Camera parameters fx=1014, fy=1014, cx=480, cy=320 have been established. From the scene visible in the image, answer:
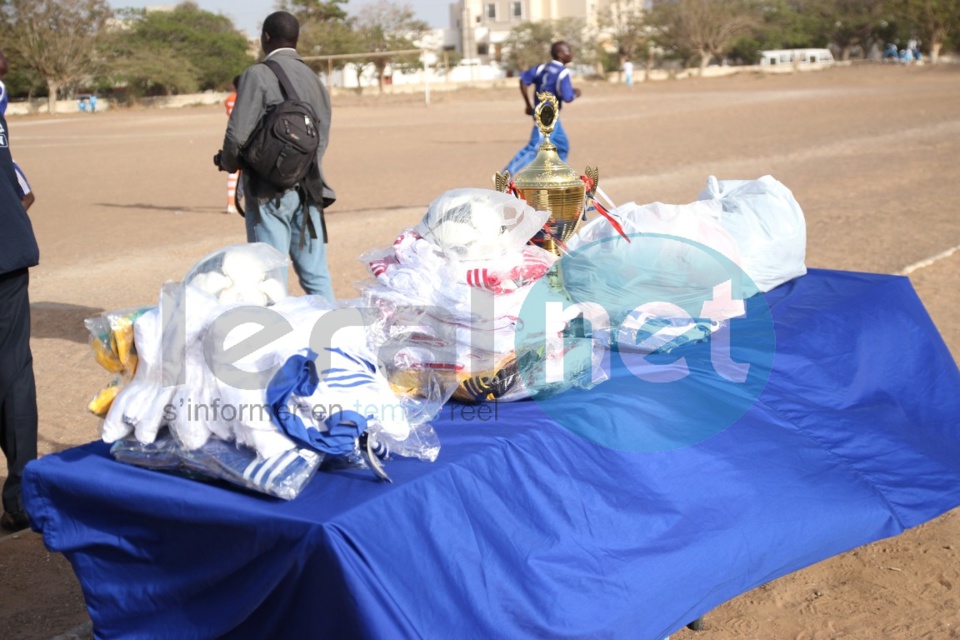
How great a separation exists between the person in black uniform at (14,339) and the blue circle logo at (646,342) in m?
1.79

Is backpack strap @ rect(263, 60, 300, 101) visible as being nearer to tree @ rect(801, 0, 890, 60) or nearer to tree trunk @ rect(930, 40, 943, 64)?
tree trunk @ rect(930, 40, 943, 64)

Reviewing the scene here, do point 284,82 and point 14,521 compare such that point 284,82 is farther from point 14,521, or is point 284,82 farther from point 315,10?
point 315,10

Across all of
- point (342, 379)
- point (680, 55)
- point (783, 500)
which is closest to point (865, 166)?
point (783, 500)

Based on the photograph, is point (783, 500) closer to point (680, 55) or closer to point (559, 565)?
point (559, 565)

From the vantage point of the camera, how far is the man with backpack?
418 centimetres

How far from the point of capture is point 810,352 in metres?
3.16

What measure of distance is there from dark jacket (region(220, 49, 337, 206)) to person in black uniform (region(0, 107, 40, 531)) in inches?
37.5

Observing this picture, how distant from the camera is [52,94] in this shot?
160 ft

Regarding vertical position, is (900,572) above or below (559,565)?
below

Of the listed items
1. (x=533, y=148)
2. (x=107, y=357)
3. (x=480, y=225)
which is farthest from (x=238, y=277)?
(x=533, y=148)

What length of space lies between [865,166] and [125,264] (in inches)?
384

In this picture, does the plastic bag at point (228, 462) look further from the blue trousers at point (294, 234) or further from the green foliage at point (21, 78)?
the green foliage at point (21, 78)

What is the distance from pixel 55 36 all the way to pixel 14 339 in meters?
54.3

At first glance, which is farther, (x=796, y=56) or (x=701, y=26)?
(x=701, y=26)
